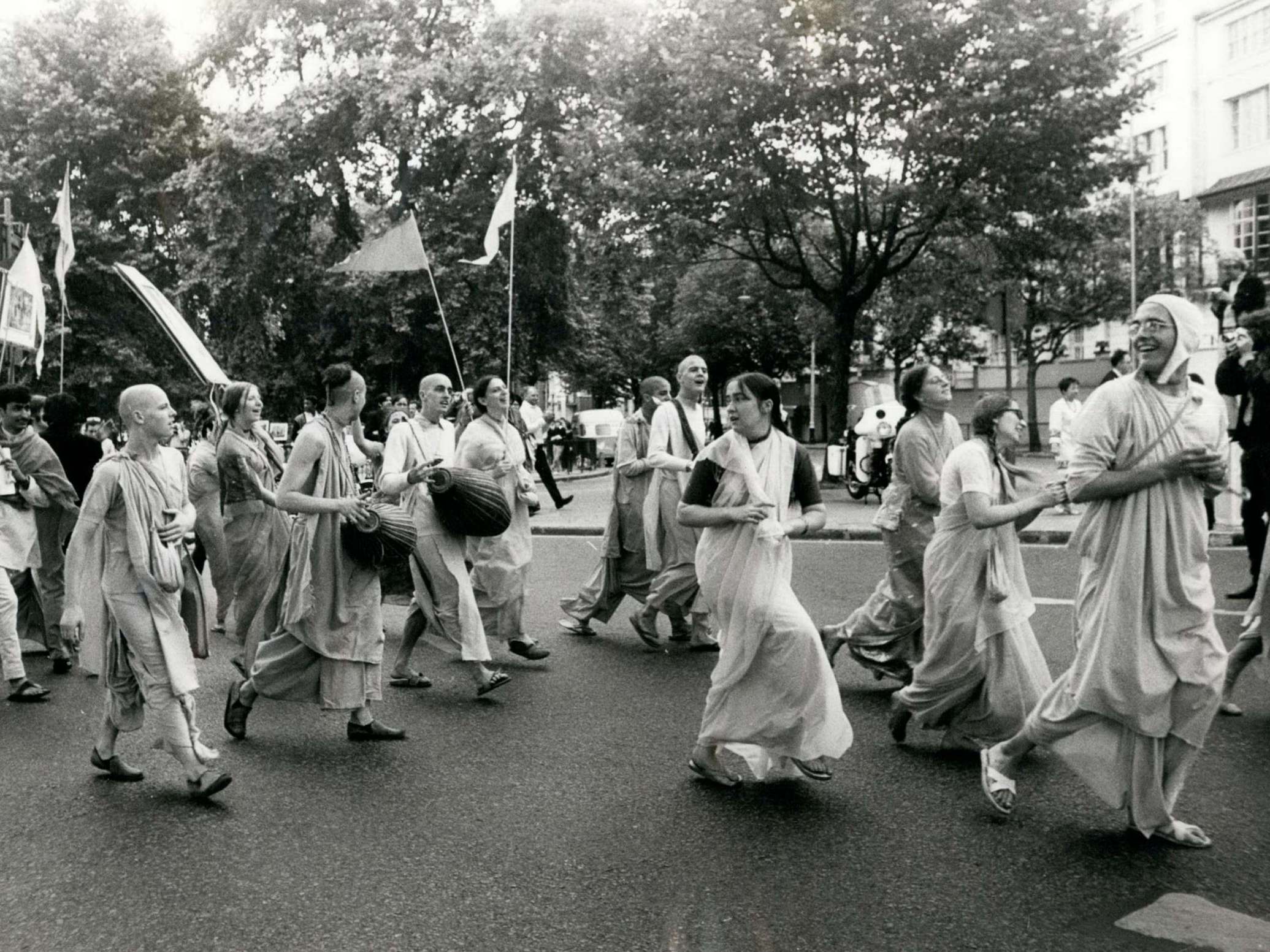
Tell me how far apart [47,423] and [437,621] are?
11.0ft

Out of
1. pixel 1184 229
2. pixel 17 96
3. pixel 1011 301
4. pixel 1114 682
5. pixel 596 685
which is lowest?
pixel 596 685

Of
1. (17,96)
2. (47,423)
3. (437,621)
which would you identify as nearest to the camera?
(437,621)

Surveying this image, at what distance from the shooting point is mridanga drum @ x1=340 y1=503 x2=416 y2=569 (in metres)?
6.28

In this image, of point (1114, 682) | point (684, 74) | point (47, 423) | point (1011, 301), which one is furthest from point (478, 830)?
point (684, 74)

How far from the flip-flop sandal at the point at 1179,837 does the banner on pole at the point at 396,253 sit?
9449 mm

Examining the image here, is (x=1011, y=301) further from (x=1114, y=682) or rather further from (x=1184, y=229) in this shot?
(x=1184, y=229)

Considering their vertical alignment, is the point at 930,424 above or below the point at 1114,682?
above

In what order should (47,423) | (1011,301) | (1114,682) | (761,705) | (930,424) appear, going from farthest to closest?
1. (1011,301)
2. (47,423)
3. (930,424)
4. (761,705)
5. (1114,682)

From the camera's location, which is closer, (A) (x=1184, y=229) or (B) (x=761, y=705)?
(B) (x=761, y=705)

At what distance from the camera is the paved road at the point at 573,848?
391cm

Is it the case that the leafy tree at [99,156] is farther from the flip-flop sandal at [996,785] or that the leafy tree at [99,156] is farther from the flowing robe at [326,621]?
the flip-flop sandal at [996,785]

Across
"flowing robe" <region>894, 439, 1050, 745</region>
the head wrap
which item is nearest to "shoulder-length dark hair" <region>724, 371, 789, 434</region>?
"flowing robe" <region>894, 439, 1050, 745</region>

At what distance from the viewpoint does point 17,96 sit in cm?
3466

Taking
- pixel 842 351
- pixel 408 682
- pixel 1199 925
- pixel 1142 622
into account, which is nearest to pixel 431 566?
pixel 408 682
